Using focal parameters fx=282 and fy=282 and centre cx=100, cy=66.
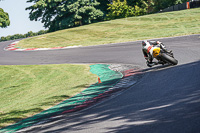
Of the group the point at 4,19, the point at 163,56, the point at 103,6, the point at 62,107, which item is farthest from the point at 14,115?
the point at 103,6

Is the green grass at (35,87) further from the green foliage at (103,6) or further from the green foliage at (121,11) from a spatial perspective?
the green foliage at (103,6)

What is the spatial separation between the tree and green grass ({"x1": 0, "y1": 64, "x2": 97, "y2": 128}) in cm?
3557

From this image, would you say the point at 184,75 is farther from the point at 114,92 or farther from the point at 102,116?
the point at 102,116

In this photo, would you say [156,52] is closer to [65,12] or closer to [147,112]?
[147,112]

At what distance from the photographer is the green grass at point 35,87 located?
8.07 metres

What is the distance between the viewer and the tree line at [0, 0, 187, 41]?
5084 centimetres

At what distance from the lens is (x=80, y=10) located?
50.4 meters

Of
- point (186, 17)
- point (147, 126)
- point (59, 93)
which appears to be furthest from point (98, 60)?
point (186, 17)

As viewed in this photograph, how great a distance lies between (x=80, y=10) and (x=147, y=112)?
46.3 meters

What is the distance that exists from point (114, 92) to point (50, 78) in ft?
17.7

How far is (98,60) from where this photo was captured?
53.0ft

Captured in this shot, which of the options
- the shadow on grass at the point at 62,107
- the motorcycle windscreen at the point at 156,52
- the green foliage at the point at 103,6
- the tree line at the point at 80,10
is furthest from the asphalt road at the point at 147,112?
the green foliage at the point at 103,6

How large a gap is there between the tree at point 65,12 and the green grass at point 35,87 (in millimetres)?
35573

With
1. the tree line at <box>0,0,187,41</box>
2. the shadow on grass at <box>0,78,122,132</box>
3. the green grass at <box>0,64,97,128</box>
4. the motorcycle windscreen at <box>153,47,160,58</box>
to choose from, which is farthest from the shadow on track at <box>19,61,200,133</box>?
the tree line at <box>0,0,187,41</box>
